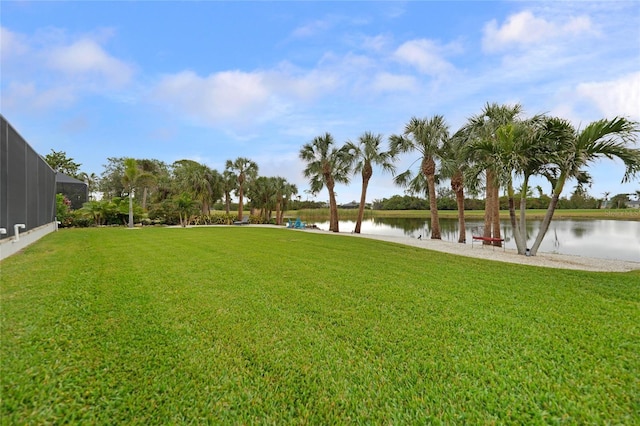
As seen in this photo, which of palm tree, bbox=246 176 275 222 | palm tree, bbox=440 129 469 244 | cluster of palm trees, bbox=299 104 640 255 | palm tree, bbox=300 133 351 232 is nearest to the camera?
cluster of palm trees, bbox=299 104 640 255

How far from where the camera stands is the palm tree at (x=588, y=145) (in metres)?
7.08

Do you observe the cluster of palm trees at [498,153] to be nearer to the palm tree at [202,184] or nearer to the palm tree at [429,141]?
the palm tree at [429,141]

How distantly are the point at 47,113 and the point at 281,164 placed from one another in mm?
19680

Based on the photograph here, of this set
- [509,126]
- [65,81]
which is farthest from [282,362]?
[65,81]

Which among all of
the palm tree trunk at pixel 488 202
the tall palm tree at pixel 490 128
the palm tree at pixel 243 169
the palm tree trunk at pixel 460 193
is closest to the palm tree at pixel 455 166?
the palm tree trunk at pixel 460 193

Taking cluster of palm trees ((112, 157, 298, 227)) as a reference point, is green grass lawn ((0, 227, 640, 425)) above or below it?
below

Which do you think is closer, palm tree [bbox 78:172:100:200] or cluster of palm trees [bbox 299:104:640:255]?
cluster of palm trees [bbox 299:104:640:255]

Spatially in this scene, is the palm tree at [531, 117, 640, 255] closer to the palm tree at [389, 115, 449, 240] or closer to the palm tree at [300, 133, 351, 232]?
the palm tree at [389, 115, 449, 240]

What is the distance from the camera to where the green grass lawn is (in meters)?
1.72

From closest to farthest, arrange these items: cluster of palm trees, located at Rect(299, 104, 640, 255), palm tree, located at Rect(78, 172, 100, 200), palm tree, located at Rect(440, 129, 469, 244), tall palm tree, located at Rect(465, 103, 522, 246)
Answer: cluster of palm trees, located at Rect(299, 104, 640, 255) < tall palm tree, located at Rect(465, 103, 522, 246) < palm tree, located at Rect(440, 129, 469, 244) < palm tree, located at Rect(78, 172, 100, 200)

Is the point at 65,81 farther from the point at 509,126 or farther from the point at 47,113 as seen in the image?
the point at 509,126

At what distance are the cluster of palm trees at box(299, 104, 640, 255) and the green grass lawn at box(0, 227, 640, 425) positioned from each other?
175 inches

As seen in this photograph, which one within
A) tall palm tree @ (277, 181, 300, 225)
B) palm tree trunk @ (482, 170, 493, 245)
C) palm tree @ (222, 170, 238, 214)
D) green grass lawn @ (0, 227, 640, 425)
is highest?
palm tree @ (222, 170, 238, 214)

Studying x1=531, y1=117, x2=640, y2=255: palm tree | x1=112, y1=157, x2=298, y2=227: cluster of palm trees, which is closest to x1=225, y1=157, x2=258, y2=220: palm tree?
x1=112, y1=157, x2=298, y2=227: cluster of palm trees
